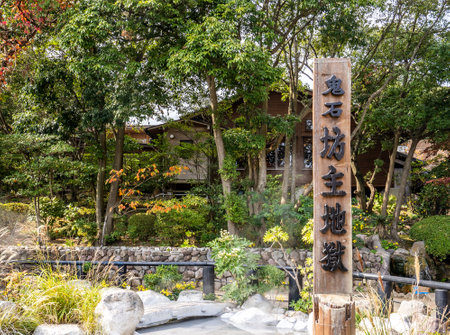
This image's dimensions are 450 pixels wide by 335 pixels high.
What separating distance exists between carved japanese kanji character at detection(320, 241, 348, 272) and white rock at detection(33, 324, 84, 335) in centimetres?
292

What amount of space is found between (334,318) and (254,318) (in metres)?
1.97

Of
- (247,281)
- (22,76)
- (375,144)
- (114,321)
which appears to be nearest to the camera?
(114,321)

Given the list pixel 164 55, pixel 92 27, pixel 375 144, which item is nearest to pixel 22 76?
pixel 92 27

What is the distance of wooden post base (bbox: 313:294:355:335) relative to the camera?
364cm

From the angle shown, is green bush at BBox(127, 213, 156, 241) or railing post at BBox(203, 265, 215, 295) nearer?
railing post at BBox(203, 265, 215, 295)

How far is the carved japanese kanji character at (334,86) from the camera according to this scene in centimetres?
429

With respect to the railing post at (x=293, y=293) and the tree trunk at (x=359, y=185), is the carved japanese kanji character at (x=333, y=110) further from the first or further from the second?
the tree trunk at (x=359, y=185)

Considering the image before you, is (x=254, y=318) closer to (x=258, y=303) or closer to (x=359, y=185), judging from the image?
(x=258, y=303)

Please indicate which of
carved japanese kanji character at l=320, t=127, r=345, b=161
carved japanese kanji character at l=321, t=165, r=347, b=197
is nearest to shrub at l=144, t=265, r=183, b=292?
carved japanese kanji character at l=321, t=165, r=347, b=197

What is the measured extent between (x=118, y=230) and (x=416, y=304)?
10340mm

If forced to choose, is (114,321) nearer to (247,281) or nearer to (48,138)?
(247,281)

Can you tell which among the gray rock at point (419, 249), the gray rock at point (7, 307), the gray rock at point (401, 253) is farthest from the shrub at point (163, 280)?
the gray rock at point (419, 249)

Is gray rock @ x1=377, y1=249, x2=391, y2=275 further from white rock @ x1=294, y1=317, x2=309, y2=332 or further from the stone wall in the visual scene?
white rock @ x1=294, y1=317, x2=309, y2=332

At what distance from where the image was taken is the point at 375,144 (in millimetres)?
17359
